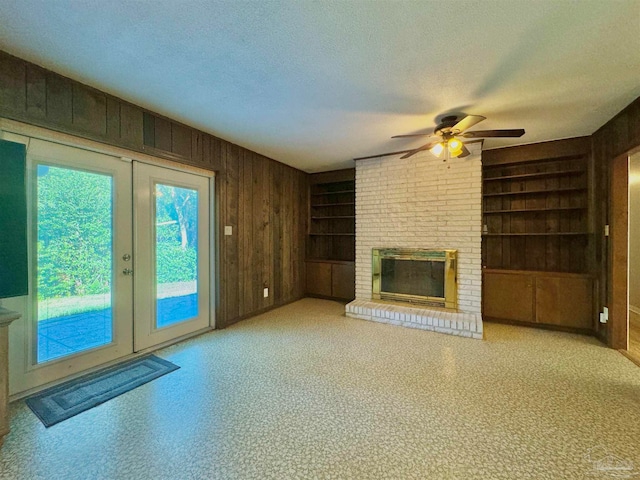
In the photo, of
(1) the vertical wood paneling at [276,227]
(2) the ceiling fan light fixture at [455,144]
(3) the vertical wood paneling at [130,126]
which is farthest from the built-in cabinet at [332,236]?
(3) the vertical wood paneling at [130,126]

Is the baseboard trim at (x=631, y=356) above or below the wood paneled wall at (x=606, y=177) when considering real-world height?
below

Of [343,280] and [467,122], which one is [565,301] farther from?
[343,280]

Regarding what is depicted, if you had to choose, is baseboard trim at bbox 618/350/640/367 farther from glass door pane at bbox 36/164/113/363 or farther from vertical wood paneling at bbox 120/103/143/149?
vertical wood paneling at bbox 120/103/143/149

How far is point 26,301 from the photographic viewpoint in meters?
2.10

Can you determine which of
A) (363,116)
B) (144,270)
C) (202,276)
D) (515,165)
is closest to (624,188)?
(515,165)

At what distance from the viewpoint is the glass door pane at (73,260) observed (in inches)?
86.4

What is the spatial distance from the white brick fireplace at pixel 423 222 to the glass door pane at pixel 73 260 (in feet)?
10.1

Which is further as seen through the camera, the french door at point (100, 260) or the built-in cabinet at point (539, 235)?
the built-in cabinet at point (539, 235)

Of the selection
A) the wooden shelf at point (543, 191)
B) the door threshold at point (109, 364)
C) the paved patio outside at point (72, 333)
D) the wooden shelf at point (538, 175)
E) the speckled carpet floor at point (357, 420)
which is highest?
the wooden shelf at point (538, 175)

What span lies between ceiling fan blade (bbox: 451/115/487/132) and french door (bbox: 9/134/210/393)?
3060mm

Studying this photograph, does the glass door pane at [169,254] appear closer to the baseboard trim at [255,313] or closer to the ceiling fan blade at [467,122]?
the baseboard trim at [255,313]

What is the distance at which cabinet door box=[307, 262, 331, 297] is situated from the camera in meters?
5.28

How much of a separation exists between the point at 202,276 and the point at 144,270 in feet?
2.50

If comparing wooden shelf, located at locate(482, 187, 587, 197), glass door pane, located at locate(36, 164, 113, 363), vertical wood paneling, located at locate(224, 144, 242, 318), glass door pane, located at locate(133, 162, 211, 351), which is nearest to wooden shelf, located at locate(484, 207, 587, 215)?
wooden shelf, located at locate(482, 187, 587, 197)
